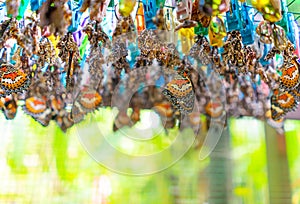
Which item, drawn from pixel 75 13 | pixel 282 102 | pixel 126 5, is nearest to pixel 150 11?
pixel 126 5

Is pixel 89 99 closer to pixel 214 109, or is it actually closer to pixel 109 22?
pixel 109 22

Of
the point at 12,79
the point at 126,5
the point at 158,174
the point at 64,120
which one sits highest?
the point at 126,5

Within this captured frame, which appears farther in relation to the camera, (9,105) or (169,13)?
(9,105)

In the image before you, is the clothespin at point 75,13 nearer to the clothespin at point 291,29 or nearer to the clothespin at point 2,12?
the clothespin at point 2,12

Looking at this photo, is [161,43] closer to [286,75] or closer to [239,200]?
[286,75]

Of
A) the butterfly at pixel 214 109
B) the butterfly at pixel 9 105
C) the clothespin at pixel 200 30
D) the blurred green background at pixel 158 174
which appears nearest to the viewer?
the clothespin at pixel 200 30

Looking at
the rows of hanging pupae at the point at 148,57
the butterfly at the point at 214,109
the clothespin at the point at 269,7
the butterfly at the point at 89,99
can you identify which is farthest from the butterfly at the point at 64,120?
the clothespin at the point at 269,7

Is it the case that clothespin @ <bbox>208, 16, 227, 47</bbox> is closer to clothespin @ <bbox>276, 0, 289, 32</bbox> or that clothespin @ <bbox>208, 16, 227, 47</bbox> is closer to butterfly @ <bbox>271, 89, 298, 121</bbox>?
clothespin @ <bbox>276, 0, 289, 32</bbox>
